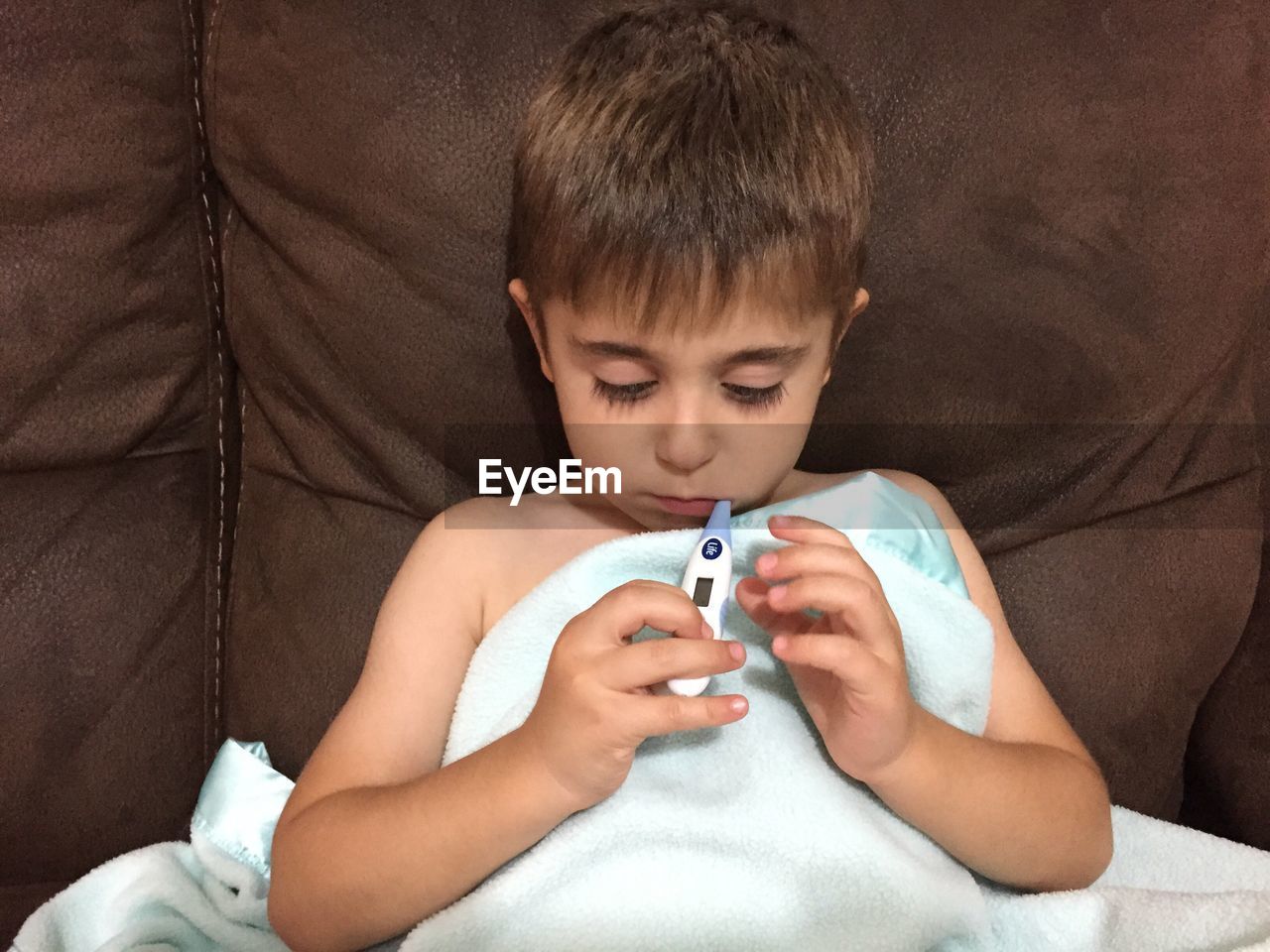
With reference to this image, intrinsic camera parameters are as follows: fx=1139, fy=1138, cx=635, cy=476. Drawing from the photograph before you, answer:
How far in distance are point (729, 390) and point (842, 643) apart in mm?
193

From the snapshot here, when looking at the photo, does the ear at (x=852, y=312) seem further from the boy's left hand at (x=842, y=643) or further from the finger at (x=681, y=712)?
the finger at (x=681, y=712)

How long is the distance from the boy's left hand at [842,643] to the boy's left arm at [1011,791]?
0.10 feet

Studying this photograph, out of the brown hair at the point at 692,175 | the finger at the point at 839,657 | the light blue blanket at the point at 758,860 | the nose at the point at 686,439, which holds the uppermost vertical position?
the brown hair at the point at 692,175

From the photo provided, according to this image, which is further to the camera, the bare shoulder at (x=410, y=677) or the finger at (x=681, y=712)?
the bare shoulder at (x=410, y=677)

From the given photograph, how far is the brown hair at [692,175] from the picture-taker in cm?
74

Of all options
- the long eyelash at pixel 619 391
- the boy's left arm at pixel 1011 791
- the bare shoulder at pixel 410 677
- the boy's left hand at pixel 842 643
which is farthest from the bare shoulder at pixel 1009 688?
the bare shoulder at pixel 410 677

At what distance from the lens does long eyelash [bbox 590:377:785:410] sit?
79 centimetres

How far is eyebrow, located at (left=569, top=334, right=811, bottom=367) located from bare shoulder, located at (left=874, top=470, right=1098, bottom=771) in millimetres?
233

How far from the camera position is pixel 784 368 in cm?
78

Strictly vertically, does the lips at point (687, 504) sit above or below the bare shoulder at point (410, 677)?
above

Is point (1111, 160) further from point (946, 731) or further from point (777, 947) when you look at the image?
point (777, 947)

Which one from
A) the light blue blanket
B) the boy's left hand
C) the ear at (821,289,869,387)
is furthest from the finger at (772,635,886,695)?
the ear at (821,289,869,387)

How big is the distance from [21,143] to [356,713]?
51 centimetres

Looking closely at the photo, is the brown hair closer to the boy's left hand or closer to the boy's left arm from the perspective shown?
the boy's left hand
